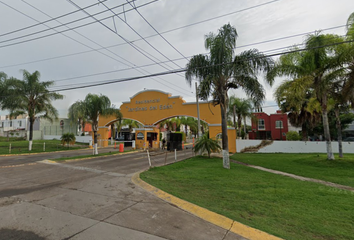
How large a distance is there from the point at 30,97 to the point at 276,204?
24603 mm

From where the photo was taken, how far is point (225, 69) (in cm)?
1175

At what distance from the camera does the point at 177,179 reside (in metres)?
8.24

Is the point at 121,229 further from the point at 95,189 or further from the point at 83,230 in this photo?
the point at 95,189

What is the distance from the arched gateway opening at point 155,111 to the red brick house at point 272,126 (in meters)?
18.9

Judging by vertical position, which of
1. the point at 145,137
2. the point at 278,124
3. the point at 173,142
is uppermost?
the point at 278,124

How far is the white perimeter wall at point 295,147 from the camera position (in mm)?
18617

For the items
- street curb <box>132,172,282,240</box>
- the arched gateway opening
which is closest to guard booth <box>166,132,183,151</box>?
the arched gateway opening

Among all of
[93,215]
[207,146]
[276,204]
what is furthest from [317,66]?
[93,215]

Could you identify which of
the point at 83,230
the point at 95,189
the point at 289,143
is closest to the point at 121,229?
the point at 83,230

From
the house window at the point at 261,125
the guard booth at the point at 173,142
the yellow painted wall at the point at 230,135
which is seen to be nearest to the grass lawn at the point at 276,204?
the yellow painted wall at the point at 230,135

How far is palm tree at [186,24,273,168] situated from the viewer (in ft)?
37.5

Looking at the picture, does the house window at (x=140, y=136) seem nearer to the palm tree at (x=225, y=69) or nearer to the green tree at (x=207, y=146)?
the green tree at (x=207, y=146)

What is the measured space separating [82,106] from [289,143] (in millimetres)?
20855

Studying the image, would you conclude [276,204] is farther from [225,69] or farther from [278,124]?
[278,124]
